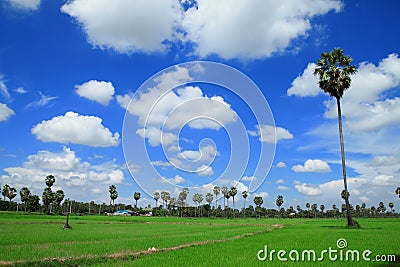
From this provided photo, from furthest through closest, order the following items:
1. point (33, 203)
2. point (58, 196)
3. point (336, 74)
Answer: point (58, 196) < point (33, 203) < point (336, 74)

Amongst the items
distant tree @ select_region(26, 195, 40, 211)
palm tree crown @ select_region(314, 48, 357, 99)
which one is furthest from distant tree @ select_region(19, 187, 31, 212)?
palm tree crown @ select_region(314, 48, 357, 99)

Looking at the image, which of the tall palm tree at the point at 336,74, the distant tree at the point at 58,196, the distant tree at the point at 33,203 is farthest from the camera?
the distant tree at the point at 58,196

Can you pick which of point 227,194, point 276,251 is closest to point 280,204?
point 227,194

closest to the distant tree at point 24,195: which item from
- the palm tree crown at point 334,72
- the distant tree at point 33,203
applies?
the distant tree at point 33,203

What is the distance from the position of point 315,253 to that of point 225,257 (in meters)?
4.59

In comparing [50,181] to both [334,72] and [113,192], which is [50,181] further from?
[334,72]

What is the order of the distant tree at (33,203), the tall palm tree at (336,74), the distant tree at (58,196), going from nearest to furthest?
the tall palm tree at (336,74)
the distant tree at (33,203)
the distant tree at (58,196)

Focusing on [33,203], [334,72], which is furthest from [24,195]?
[334,72]

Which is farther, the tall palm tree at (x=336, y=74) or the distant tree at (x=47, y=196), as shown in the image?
the distant tree at (x=47, y=196)

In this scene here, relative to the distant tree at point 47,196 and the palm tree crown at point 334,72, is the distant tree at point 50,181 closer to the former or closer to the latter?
the distant tree at point 47,196

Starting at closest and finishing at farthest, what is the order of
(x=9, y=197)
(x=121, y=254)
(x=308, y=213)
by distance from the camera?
1. (x=121, y=254)
2. (x=9, y=197)
3. (x=308, y=213)

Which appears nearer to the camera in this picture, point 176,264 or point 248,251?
point 176,264

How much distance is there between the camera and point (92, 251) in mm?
17203

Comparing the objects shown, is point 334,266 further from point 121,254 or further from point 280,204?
point 280,204
